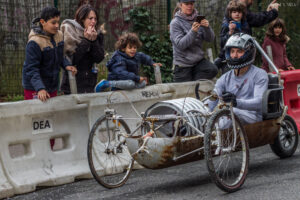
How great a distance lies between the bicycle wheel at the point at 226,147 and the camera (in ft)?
19.7

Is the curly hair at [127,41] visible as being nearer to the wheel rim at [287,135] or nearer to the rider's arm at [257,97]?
the rider's arm at [257,97]

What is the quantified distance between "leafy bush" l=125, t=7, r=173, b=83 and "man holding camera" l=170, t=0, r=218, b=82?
172 inches

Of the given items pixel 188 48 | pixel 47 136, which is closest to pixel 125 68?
pixel 188 48

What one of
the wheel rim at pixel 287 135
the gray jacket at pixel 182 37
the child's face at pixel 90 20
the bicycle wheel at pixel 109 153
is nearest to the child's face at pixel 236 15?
the gray jacket at pixel 182 37

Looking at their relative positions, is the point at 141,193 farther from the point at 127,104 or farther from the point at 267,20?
the point at 267,20

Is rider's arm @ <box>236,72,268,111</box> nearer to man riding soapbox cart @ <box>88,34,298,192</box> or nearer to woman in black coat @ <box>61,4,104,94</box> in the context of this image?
man riding soapbox cart @ <box>88,34,298,192</box>

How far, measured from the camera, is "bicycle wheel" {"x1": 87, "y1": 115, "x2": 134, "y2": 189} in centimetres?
669

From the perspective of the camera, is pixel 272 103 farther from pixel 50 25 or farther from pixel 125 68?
pixel 50 25

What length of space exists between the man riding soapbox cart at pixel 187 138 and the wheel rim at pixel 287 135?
0.09 feet

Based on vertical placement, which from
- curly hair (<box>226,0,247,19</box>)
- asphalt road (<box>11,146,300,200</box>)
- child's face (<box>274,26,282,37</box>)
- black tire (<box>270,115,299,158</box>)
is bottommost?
asphalt road (<box>11,146,300,200</box>)

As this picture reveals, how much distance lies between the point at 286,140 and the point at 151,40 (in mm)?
6370

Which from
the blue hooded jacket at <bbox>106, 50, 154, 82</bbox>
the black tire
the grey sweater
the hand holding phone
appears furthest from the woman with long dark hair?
the grey sweater

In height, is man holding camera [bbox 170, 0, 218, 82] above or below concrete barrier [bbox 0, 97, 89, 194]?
above

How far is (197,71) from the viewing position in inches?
358
